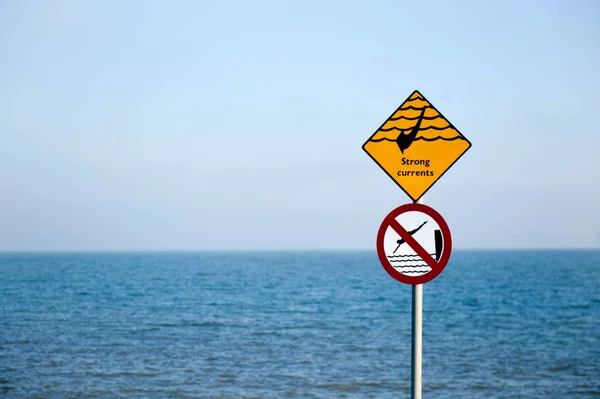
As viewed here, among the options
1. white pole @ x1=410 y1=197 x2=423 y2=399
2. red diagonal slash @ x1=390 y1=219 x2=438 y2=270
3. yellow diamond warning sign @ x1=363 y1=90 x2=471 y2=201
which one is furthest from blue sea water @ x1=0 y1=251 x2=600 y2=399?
yellow diamond warning sign @ x1=363 y1=90 x2=471 y2=201

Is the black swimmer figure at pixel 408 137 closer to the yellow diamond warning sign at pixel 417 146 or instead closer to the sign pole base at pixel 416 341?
the yellow diamond warning sign at pixel 417 146

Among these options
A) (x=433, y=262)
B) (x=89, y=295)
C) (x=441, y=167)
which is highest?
(x=441, y=167)

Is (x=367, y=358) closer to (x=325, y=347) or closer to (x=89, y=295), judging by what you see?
(x=325, y=347)

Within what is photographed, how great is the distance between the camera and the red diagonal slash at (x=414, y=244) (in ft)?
14.6

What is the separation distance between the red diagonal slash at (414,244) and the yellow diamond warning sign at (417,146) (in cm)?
25

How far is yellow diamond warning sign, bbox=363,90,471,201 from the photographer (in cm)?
458

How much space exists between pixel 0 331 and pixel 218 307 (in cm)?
1506

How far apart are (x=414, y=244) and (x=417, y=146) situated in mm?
740

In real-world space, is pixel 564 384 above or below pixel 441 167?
below

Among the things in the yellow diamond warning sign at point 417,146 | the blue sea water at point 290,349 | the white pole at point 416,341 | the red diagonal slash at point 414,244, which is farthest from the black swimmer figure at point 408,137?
the blue sea water at point 290,349

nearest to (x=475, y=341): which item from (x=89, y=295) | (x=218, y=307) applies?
(x=218, y=307)

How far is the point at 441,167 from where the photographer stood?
460cm

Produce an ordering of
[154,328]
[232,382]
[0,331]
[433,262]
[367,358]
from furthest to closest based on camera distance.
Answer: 1. [154,328]
2. [0,331]
3. [367,358]
4. [232,382]
5. [433,262]

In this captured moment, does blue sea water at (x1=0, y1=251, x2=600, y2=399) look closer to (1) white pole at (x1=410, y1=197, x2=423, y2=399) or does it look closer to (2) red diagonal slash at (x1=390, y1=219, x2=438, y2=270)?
(1) white pole at (x1=410, y1=197, x2=423, y2=399)
